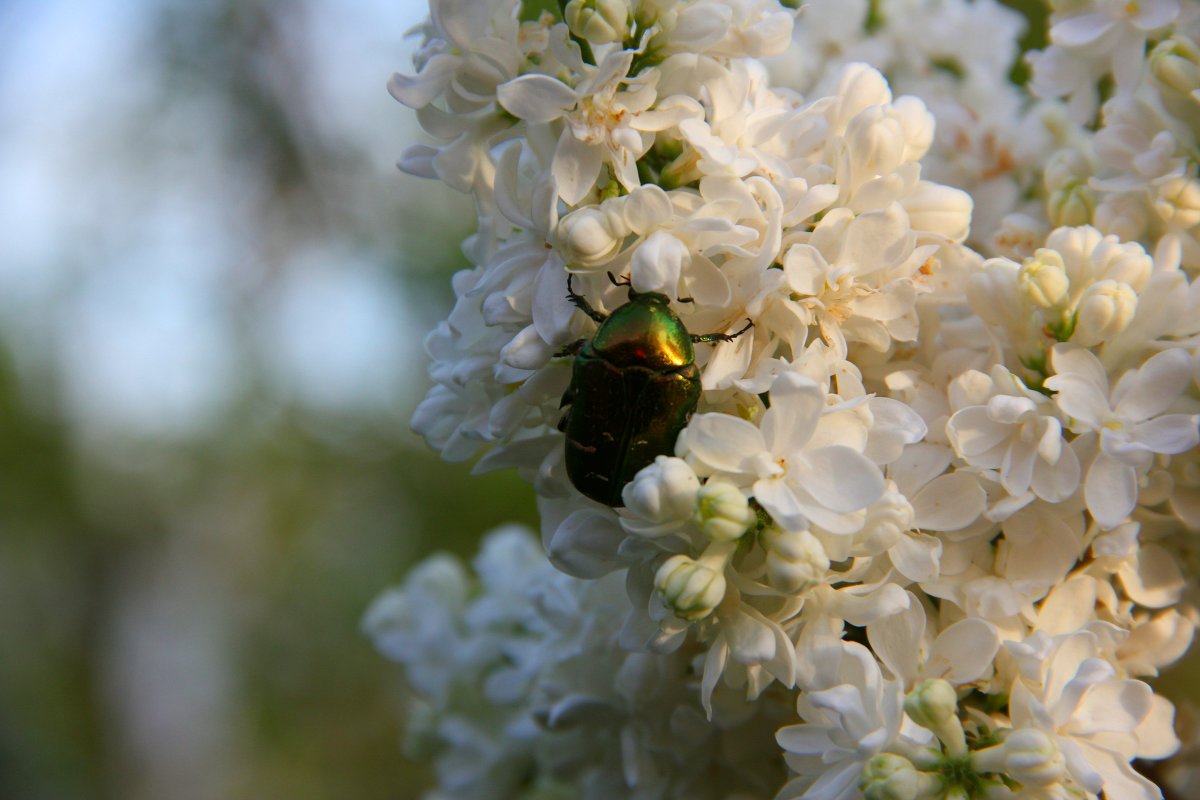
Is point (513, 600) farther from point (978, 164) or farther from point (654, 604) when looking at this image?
point (978, 164)

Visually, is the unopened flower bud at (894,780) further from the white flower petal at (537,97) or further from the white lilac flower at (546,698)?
the white flower petal at (537,97)

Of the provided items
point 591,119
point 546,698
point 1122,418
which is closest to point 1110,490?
point 1122,418

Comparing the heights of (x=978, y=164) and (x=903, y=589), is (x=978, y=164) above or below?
above

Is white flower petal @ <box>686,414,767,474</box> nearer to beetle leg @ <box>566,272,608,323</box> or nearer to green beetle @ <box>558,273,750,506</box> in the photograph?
green beetle @ <box>558,273,750,506</box>

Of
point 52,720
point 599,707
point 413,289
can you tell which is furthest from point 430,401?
point 52,720

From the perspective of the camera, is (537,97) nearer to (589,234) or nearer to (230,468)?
(589,234)

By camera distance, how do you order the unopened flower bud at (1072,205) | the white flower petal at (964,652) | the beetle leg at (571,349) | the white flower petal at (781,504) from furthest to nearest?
the unopened flower bud at (1072,205), the beetle leg at (571,349), the white flower petal at (964,652), the white flower petal at (781,504)

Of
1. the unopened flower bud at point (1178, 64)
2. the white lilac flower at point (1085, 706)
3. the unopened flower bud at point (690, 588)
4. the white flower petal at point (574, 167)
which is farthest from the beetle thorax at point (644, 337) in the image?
the unopened flower bud at point (1178, 64)
